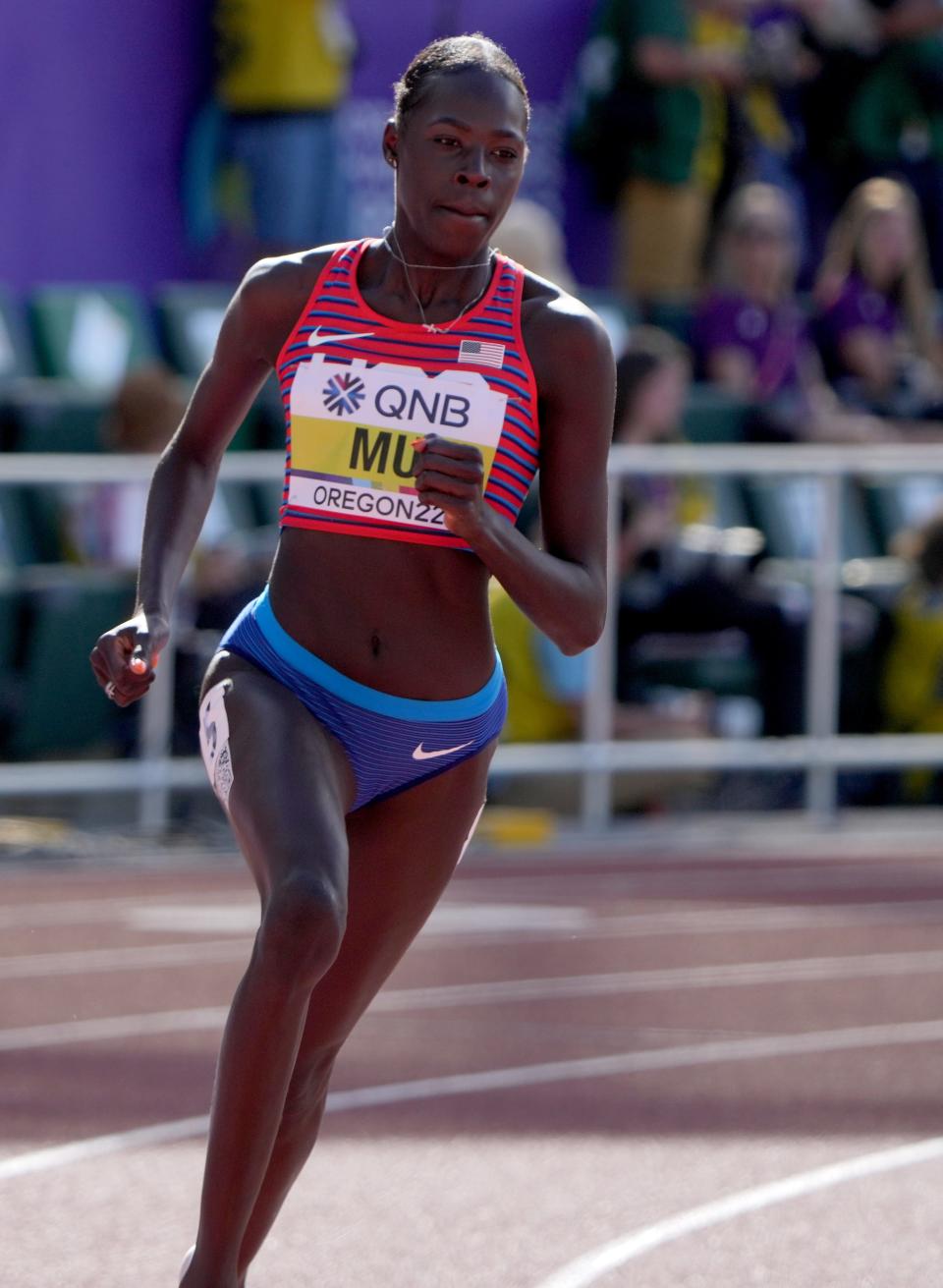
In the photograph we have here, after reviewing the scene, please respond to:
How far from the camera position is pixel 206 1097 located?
6.09m

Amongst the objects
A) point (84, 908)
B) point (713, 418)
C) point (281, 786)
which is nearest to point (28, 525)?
point (84, 908)

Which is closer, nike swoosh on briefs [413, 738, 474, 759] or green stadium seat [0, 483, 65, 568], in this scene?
nike swoosh on briefs [413, 738, 474, 759]

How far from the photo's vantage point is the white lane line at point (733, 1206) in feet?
15.2

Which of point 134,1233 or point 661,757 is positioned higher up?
point 134,1233

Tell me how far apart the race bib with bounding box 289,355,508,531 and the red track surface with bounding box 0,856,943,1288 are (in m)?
1.46

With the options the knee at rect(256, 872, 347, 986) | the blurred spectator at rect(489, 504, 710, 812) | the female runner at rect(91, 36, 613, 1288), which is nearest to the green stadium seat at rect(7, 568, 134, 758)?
the blurred spectator at rect(489, 504, 710, 812)

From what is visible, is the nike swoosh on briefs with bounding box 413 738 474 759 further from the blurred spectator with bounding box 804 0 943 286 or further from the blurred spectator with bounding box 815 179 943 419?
the blurred spectator with bounding box 804 0 943 286

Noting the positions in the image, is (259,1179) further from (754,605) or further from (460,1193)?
(754,605)

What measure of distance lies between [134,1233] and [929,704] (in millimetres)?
6364

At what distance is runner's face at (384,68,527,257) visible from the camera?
152 inches

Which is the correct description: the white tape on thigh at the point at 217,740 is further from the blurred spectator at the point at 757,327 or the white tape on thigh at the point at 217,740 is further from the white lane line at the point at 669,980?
the blurred spectator at the point at 757,327

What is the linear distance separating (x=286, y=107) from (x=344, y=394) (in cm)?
774

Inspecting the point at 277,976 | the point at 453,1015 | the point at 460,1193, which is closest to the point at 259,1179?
the point at 277,976

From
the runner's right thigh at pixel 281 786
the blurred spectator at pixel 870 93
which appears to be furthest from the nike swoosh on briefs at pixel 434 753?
the blurred spectator at pixel 870 93
